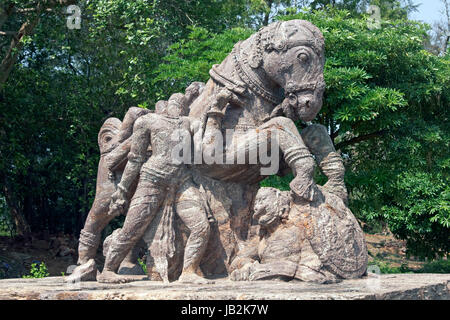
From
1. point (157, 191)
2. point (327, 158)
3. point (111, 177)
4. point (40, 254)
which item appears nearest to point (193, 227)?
point (157, 191)

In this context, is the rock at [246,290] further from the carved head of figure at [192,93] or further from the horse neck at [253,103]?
the carved head of figure at [192,93]

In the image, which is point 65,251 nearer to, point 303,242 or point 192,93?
point 192,93

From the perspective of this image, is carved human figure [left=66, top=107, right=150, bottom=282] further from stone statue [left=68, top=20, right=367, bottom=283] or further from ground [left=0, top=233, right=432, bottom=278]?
ground [left=0, top=233, right=432, bottom=278]

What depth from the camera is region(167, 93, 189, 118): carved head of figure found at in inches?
274

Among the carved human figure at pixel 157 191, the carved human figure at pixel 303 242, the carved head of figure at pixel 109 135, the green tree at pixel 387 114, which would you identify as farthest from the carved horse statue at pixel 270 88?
the green tree at pixel 387 114

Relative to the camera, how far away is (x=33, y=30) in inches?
580

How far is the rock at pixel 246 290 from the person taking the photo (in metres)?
4.86

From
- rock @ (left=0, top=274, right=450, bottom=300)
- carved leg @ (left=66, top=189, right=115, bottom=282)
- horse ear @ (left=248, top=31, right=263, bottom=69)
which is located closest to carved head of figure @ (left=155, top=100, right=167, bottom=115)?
carved leg @ (left=66, top=189, right=115, bottom=282)

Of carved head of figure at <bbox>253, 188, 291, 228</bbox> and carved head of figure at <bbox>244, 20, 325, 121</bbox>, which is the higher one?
carved head of figure at <bbox>244, 20, 325, 121</bbox>

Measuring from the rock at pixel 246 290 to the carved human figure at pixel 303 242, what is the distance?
14 centimetres

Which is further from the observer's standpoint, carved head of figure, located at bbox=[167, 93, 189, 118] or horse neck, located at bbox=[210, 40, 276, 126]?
carved head of figure, located at bbox=[167, 93, 189, 118]

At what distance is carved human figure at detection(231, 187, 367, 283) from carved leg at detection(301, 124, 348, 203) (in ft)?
0.78

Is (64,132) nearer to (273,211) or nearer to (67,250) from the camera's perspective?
(67,250)

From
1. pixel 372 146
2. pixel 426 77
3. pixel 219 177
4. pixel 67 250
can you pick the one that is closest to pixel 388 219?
pixel 372 146
